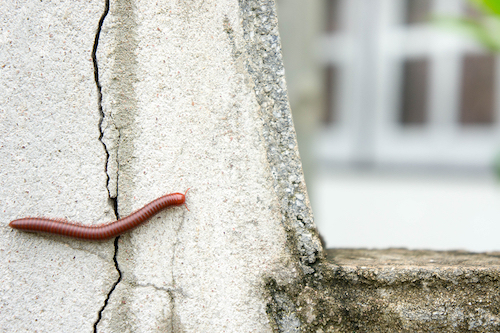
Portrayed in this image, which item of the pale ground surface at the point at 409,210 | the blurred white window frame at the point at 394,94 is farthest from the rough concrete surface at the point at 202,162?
the blurred white window frame at the point at 394,94

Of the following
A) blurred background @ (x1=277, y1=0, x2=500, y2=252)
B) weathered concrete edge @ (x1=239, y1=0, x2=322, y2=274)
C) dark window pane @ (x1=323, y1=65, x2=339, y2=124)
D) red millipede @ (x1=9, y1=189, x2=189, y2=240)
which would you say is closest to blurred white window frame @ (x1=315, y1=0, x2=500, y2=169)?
blurred background @ (x1=277, y1=0, x2=500, y2=252)

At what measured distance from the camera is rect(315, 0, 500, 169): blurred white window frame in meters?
4.64

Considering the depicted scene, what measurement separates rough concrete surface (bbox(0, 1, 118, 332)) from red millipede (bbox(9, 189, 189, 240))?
0.04m

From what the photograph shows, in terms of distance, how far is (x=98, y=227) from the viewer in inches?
44.0

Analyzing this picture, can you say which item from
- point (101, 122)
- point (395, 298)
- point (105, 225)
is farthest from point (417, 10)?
point (105, 225)

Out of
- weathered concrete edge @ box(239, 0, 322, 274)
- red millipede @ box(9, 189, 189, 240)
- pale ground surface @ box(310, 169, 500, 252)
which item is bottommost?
Answer: pale ground surface @ box(310, 169, 500, 252)

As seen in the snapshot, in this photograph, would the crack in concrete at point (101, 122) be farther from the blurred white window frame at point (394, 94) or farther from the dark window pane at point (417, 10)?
the dark window pane at point (417, 10)

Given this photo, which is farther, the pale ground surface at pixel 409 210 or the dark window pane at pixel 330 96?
the dark window pane at pixel 330 96

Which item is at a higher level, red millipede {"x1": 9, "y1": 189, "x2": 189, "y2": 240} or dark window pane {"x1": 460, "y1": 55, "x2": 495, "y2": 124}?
dark window pane {"x1": 460, "y1": 55, "x2": 495, "y2": 124}

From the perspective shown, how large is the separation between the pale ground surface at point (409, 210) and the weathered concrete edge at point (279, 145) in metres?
3.33

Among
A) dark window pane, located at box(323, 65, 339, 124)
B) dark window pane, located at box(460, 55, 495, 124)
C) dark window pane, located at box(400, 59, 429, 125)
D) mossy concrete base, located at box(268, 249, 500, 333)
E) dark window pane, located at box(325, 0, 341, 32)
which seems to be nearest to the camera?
mossy concrete base, located at box(268, 249, 500, 333)

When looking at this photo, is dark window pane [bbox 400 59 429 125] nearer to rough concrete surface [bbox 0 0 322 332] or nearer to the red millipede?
rough concrete surface [bbox 0 0 322 332]

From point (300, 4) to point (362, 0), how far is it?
97.4 inches

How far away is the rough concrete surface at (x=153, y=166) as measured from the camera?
43.8 inches
